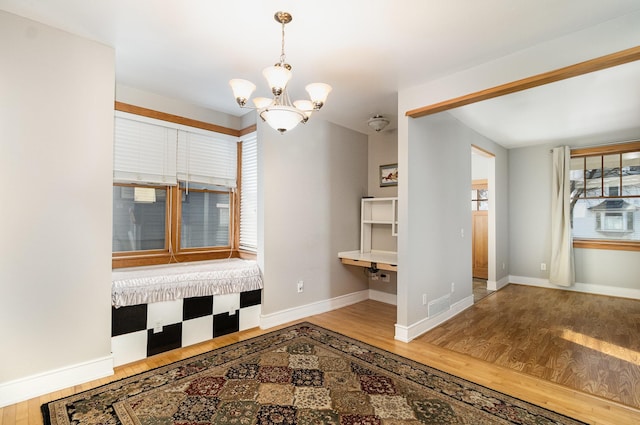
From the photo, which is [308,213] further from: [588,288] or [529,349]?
[588,288]

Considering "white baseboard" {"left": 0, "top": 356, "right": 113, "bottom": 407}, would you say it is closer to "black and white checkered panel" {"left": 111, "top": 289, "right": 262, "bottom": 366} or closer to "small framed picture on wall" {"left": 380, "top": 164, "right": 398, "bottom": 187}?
"black and white checkered panel" {"left": 111, "top": 289, "right": 262, "bottom": 366}

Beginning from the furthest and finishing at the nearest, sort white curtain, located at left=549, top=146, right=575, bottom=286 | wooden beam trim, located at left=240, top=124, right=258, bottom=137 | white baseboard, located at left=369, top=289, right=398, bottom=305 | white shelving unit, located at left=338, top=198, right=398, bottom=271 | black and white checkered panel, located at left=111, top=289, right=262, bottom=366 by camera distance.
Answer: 1. white curtain, located at left=549, top=146, right=575, bottom=286
2. white baseboard, located at left=369, top=289, right=398, bottom=305
3. white shelving unit, located at left=338, top=198, right=398, bottom=271
4. wooden beam trim, located at left=240, top=124, right=258, bottom=137
5. black and white checkered panel, located at left=111, top=289, right=262, bottom=366

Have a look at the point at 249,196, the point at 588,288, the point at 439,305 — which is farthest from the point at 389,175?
the point at 588,288

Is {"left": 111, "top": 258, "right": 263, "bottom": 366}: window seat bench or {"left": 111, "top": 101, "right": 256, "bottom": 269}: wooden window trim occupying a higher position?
{"left": 111, "top": 101, "right": 256, "bottom": 269}: wooden window trim

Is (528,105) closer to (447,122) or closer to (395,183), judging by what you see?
(447,122)

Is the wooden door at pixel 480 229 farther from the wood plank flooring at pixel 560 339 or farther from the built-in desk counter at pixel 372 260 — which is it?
the built-in desk counter at pixel 372 260

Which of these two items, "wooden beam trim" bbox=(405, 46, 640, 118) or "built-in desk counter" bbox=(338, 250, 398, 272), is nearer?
"wooden beam trim" bbox=(405, 46, 640, 118)

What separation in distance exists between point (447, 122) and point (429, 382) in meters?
2.99

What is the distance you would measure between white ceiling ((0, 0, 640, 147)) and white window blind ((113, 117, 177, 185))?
431mm

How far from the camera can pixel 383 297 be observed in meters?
4.77

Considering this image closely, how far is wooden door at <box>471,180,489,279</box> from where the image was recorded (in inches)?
252

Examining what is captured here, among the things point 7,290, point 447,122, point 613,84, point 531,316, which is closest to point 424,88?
point 447,122

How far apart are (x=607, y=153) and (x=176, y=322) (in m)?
6.74

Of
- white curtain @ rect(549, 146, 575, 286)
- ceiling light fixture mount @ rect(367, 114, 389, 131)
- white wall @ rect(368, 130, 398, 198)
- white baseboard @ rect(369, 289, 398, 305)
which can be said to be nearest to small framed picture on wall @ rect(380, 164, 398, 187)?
white wall @ rect(368, 130, 398, 198)
